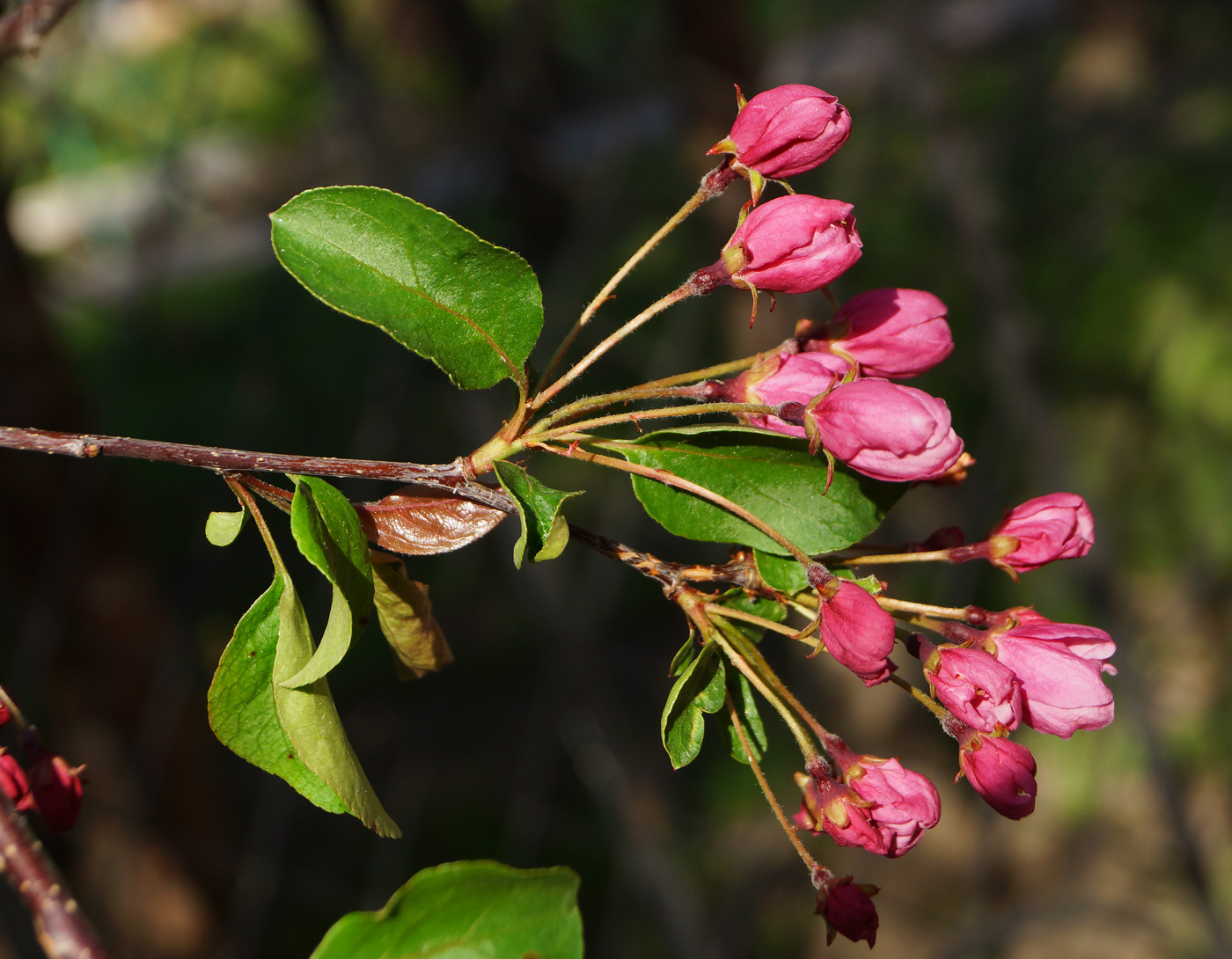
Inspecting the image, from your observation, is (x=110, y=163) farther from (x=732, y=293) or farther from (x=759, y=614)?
(x=759, y=614)

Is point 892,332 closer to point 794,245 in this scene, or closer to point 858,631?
point 794,245

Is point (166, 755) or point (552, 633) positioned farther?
point (552, 633)

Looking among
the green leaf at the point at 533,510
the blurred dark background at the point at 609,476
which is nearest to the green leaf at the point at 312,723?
the green leaf at the point at 533,510

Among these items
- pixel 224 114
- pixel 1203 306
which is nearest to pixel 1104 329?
pixel 1203 306

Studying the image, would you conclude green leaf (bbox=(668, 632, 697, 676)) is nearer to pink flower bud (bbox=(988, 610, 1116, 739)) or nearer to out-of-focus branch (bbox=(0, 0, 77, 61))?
pink flower bud (bbox=(988, 610, 1116, 739))

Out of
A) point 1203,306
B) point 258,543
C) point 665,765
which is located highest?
point 258,543

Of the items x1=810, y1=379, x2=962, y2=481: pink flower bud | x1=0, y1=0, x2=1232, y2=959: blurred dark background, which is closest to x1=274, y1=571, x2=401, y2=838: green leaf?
x1=810, y1=379, x2=962, y2=481: pink flower bud

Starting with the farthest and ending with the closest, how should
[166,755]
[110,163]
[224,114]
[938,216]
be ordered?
1. [224,114]
2. [938,216]
3. [110,163]
4. [166,755]
